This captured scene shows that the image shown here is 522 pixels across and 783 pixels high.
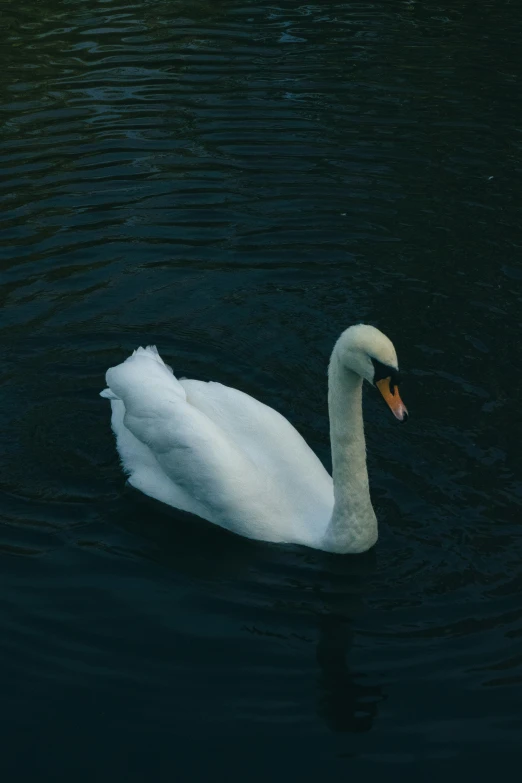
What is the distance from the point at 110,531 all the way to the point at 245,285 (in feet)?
13.0

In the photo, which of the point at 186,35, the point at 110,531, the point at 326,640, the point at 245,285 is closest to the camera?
the point at 326,640

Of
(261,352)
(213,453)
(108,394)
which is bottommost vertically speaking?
(261,352)

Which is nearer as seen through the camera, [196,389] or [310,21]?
[196,389]

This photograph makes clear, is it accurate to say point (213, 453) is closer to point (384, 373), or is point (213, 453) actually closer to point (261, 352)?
point (384, 373)

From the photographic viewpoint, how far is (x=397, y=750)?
6180 mm

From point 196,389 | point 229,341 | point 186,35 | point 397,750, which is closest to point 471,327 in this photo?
point 229,341

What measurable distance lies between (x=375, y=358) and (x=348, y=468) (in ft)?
2.84

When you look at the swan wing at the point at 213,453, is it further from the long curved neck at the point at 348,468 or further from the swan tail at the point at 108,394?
the long curved neck at the point at 348,468

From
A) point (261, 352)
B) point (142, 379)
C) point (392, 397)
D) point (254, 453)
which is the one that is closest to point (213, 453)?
point (254, 453)

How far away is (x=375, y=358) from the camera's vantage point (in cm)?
689

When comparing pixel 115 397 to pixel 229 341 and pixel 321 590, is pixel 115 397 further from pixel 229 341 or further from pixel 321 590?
pixel 321 590

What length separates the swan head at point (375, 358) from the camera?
6.88 metres

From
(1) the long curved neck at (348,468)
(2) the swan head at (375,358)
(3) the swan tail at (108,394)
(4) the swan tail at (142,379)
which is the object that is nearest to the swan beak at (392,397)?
(2) the swan head at (375,358)

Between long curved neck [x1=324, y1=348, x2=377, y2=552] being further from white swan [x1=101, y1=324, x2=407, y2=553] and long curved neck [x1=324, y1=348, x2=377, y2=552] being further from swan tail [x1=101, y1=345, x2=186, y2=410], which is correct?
swan tail [x1=101, y1=345, x2=186, y2=410]
